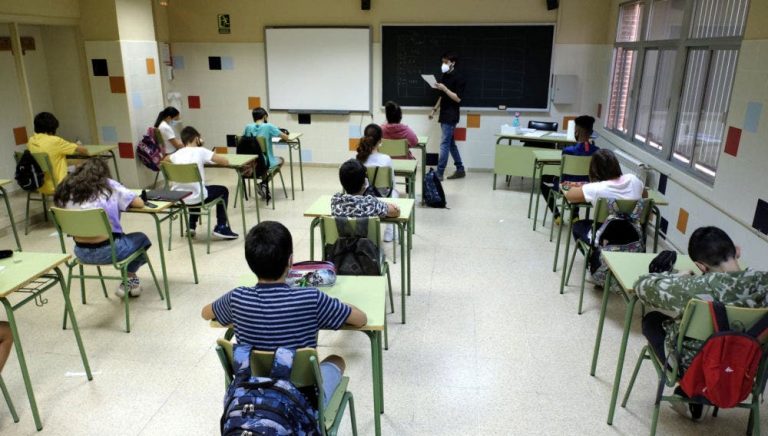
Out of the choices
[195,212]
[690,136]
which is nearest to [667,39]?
[690,136]

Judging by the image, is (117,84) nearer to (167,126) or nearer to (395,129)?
(167,126)

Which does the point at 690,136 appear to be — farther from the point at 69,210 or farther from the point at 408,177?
the point at 69,210

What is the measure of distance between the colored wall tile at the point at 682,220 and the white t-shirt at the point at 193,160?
13.6 ft

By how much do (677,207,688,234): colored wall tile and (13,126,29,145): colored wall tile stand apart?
7.03m

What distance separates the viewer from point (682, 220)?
456 centimetres

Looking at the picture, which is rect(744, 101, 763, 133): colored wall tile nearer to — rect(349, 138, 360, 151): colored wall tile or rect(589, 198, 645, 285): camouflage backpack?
rect(589, 198, 645, 285): camouflage backpack

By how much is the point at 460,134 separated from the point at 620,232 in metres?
4.33

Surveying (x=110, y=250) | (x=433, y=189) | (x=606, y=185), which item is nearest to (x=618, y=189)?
(x=606, y=185)

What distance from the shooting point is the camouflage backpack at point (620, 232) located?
137 inches

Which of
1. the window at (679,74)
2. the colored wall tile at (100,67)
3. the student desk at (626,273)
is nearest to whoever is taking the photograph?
the student desk at (626,273)

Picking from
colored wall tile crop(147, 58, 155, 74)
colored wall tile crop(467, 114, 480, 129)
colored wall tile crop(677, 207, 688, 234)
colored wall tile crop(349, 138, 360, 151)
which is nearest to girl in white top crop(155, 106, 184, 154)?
colored wall tile crop(147, 58, 155, 74)

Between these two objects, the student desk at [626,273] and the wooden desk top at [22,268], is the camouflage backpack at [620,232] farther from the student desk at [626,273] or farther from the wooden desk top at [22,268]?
the wooden desk top at [22,268]

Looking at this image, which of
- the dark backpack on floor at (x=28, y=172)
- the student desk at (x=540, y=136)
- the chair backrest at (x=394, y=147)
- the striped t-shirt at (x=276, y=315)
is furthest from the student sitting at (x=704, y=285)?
the dark backpack on floor at (x=28, y=172)

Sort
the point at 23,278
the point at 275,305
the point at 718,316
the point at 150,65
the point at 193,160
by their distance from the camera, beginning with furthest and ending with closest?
the point at 150,65
the point at 193,160
the point at 23,278
the point at 718,316
the point at 275,305
